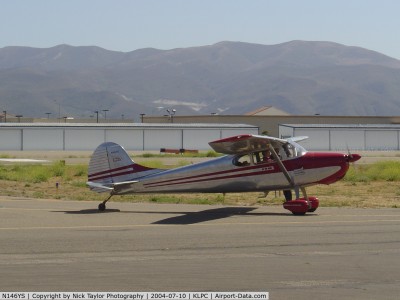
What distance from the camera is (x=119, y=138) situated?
82.0 meters

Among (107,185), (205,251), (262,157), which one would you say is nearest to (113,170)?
(107,185)

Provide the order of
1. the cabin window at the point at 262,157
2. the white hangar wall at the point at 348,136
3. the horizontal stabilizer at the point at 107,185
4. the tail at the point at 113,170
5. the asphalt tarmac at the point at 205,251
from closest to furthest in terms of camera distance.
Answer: the asphalt tarmac at the point at 205,251
the cabin window at the point at 262,157
the horizontal stabilizer at the point at 107,185
the tail at the point at 113,170
the white hangar wall at the point at 348,136

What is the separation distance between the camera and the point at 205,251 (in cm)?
1309

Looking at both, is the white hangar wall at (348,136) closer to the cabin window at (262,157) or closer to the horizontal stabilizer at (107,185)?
the cabin window at (262,157)

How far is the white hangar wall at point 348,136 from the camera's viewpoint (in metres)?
82.8

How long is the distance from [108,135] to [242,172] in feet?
205

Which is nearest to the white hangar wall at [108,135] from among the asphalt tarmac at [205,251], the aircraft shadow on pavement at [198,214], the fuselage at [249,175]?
the asphalt tarmac at [205,251]

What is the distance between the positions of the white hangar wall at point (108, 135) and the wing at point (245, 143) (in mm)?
61773

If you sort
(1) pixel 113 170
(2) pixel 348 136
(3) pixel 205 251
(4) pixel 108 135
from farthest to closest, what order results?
1. (2) pixel 348 136
2. (4) pixel 108 135
3. (1) pixel 113 170
4. (3) pixel 205 251

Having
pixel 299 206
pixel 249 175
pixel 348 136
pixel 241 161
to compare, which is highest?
pixel 348 136

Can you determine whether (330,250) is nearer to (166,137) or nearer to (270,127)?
(166,137)

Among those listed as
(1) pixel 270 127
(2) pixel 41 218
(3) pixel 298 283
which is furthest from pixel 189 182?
(1) pixel 270 127

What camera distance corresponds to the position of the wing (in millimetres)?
18953

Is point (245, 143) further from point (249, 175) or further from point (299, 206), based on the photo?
point (299, 206)
